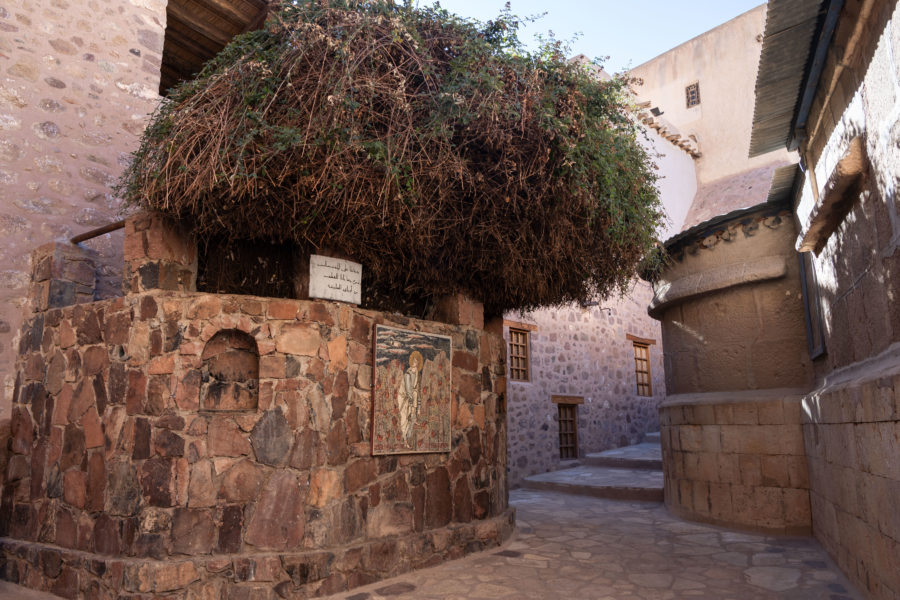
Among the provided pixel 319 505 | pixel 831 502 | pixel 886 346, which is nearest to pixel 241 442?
pixel 319 505

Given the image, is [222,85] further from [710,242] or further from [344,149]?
[710,242]

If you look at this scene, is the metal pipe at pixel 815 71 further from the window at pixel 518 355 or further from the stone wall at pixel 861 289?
the window at pixel 518 355

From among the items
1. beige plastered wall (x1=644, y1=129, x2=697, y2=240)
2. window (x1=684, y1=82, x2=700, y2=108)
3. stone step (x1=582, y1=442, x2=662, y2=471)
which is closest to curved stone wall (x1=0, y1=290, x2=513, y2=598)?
stone step (x1=582, y1=442, x2=662, y2=471)

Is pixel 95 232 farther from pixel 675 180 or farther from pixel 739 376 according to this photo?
pixel 675 180

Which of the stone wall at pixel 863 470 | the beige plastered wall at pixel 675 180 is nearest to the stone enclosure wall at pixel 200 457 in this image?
the stone wall at pixel 863 470

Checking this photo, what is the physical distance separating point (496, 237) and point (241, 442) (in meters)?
2.91

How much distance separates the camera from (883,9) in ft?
11.7

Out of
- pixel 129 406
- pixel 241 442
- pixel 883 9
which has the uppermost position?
pixel 883 9

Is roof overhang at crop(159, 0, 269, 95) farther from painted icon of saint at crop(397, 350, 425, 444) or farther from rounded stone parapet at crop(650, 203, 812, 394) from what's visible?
rounded stone parapet at crop(650, 203, 812, 394)

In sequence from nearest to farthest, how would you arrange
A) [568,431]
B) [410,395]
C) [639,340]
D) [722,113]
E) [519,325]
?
[410,395], [519,325], [568,431], [639,340], [722,113]

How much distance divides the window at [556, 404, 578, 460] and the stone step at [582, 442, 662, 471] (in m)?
0.36

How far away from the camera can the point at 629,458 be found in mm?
12070

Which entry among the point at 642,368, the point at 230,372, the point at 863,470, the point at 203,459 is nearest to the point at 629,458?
the point at 642,368

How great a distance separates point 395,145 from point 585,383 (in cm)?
975
